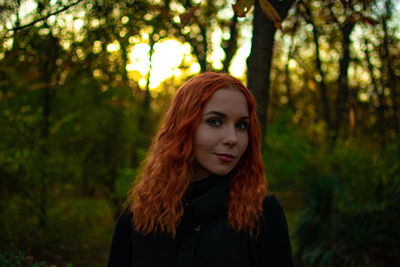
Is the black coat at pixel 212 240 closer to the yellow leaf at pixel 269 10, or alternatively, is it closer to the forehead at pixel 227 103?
the forehead at pixel 227 103

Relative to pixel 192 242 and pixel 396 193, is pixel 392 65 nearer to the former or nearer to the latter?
pixel 396 193

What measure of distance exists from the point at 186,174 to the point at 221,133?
11.0 inches

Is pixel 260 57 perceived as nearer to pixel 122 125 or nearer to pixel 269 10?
pixel 269 10

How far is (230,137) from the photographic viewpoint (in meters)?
1.74

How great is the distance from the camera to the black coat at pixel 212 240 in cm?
171

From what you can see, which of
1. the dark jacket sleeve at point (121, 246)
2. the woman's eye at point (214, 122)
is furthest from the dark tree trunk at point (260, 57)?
the dark jacket sleeve at point (121, 246)

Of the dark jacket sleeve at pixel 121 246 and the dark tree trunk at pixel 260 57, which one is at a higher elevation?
the dark tree trunk at pixel 260 57

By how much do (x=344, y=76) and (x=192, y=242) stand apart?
356 inches

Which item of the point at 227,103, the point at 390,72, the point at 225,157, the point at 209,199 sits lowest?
the point at 209,199

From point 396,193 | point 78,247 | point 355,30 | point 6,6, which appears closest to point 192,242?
point 6,6

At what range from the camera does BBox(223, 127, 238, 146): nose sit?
1738mm

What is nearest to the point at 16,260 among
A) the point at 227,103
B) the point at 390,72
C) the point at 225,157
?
the point at 225,157

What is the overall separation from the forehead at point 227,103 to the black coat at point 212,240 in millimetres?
324

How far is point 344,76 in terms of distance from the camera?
9742mm
